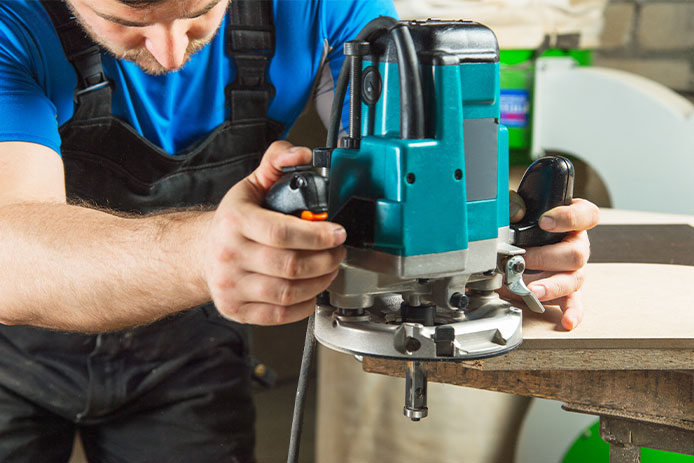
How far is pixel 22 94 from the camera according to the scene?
1229mm

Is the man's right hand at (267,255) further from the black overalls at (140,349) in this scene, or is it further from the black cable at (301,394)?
the black overalls at (140,349)

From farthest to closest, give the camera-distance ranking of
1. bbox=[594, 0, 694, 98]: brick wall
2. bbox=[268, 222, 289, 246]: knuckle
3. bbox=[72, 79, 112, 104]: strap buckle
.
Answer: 1. bbox=[594, 0, 694, 98]: brick wall
2. bbox=[72, 79, 112, 104]: strap buckle
3. bbox=[268, 222, 289, 246]: knuckle

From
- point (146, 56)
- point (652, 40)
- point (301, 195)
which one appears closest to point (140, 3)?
point (146, 56)

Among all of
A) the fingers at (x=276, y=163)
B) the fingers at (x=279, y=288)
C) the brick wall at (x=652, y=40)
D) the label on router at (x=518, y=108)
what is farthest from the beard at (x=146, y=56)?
the brick wall at (x=652, y=40)

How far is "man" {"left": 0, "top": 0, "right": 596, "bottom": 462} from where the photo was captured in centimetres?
104

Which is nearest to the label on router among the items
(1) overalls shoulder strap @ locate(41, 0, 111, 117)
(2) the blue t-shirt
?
(2) the blue t-shirt

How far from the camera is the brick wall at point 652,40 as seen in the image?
2.60 m

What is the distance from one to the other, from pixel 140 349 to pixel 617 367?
0.91m

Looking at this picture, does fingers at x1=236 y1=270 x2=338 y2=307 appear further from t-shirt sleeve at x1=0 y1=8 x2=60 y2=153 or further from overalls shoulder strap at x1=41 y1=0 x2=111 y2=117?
overalls shoulder strap at x1=41 y1=0 x2=111 y2=117

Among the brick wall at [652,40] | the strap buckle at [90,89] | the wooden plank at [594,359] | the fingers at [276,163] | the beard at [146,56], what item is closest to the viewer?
the fingers at [276,163]

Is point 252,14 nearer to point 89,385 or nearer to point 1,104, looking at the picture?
point 1,104

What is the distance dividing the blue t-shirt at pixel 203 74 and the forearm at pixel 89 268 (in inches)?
12.8

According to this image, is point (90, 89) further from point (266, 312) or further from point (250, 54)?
point (266, 312)

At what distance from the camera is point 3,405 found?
1.51 m
